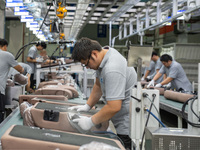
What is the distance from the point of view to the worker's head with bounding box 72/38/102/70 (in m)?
1.68

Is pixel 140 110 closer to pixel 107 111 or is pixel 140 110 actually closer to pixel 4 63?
pixel 107 111

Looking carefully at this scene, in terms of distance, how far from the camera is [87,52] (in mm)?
1693

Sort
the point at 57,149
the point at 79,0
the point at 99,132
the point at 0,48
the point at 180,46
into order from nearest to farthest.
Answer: the point at 57,149 < the point at 99,132 < the point at 0,48 < the point at 79,0 < the point at 180,46

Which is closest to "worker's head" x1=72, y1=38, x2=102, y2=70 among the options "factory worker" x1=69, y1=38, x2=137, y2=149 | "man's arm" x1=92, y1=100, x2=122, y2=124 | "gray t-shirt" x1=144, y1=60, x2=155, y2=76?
"factory worker" x1=69, y1=38, x2=137, y2=149

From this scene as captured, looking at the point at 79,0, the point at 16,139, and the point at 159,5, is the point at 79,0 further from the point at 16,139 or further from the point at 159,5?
the point at 16,139

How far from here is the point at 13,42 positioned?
12703 mm

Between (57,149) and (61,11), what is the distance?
10.9 feet

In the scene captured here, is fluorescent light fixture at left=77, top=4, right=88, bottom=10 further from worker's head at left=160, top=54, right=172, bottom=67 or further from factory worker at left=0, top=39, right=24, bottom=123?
factory worker at left=0, top=39, right=24, bottom=123

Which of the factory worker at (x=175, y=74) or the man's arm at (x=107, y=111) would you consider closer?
the man's arm at (x=107, y=111)

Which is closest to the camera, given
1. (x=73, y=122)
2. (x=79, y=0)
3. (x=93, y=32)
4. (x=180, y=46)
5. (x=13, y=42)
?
(x=73, y=122)

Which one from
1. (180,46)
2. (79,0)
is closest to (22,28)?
(79,0)

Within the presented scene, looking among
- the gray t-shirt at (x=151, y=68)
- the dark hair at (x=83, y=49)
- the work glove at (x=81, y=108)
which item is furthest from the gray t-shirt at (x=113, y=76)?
the gray t-shirt at (x=151, y=68)

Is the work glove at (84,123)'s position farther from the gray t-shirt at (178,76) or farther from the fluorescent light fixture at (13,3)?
the fluorescent light fixture at (13,3)

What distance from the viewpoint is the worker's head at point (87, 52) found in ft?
5.52
